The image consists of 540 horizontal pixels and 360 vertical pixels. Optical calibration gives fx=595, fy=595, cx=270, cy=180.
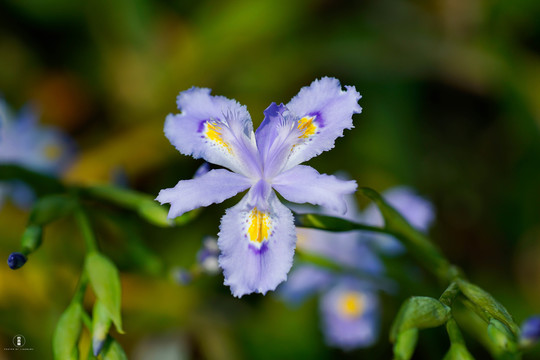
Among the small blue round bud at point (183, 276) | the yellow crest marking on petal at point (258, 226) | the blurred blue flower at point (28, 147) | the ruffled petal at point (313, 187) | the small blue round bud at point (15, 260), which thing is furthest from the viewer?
the blurred blue flower at point (28, 147)

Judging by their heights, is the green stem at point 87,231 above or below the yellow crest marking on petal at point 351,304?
above

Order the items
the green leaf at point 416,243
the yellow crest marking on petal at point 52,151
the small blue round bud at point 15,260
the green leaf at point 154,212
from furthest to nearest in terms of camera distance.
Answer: the yellow crest marking on petal at point 52,151 → the green leaf at point 154,212 → the green leaf at point 416,243 → the small blue round bud at point 15,260

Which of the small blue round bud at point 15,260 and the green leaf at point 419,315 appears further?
the small blue round bud at point 15,260

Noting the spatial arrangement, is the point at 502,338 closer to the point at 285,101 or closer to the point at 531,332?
the point at 531,332

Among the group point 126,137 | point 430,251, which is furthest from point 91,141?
point 430,251

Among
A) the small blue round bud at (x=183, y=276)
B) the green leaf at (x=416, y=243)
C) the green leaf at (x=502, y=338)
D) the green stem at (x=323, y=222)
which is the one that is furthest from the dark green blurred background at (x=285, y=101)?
the green leaf at (x=502, y=338)

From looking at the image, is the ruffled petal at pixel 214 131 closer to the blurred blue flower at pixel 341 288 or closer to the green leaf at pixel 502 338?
the green leaf at pixel 502 338
